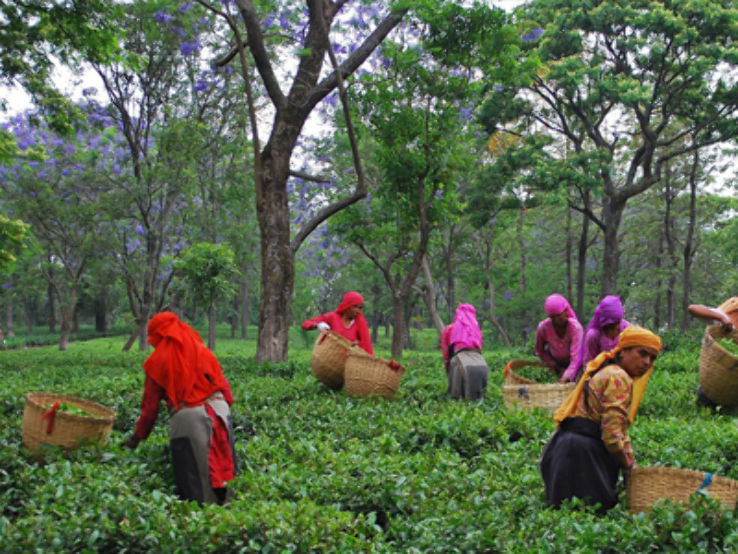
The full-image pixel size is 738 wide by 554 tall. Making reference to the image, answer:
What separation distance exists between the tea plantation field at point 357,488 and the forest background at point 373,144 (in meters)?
5.50

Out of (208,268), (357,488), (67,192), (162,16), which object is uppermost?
(162,16)

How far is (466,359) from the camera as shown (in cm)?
874

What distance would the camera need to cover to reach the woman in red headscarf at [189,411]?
5141 mm

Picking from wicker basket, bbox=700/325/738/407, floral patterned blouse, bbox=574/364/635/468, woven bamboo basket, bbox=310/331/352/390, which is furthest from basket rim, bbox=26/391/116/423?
wicker basket, bbox=700/325/738/407

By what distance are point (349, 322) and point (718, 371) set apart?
4197 mm

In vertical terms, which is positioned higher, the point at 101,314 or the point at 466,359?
the point at 101,314

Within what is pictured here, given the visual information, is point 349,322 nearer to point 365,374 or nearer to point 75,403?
point 365,374

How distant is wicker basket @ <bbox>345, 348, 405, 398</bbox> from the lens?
8.52 m

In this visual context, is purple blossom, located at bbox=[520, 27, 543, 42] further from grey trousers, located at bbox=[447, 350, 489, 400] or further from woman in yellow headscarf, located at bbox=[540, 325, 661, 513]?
woman in yellow headscarf, located at bbox=[540, 325, 661, 513]

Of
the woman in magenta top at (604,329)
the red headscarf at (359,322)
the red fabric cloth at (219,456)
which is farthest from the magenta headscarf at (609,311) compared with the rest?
the red fabric cloth at (219,456)

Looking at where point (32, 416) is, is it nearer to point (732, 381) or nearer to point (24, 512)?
point (24, 512)

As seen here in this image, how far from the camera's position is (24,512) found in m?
4.53

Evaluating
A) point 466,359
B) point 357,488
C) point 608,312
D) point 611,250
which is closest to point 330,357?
point 466,359

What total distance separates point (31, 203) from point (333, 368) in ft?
58.6
